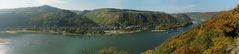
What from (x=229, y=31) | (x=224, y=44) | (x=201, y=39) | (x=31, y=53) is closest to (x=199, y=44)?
(x=201, y=39)

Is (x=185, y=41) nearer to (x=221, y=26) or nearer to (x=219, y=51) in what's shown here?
(x=221, y=26)

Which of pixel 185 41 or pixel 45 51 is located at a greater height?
pixel 185 41

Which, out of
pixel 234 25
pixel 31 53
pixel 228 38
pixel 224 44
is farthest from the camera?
pixel 31 53

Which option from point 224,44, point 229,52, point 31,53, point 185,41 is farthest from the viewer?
point 31,53

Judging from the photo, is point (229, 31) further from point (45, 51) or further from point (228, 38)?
point (45, 51)

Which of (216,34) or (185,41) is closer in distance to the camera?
(216,34)

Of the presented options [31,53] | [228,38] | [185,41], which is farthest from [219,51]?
[31,53]

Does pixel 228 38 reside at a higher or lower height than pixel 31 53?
higher

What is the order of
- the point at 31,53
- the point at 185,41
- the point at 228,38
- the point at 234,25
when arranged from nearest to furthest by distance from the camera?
the point at 228,38, the point at 234,25, the point at 185,41, the point at 31,53

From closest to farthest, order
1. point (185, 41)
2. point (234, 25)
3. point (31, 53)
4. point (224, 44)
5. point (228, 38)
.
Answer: point (224, 44) < point (228, 38) < point (234, 25) < point (185, 41) < point (31, 53)
